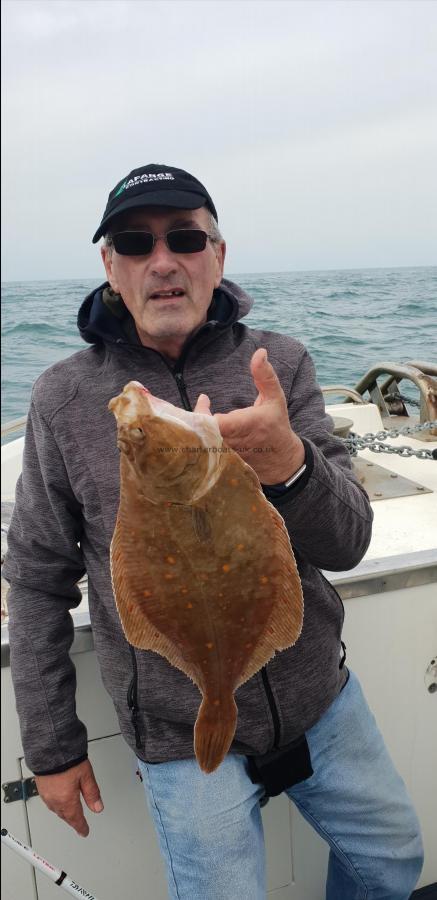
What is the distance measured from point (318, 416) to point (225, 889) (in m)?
1.38

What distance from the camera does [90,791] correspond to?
2.12m

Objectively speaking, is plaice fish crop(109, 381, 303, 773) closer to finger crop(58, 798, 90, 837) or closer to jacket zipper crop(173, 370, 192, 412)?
jacket zipper crop(173, 370, 192, 412)

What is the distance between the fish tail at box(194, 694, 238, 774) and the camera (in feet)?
4.81

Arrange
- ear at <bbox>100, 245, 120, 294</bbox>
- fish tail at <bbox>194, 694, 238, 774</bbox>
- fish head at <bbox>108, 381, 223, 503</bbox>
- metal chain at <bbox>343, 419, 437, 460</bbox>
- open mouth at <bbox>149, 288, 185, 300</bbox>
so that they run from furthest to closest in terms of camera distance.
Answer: metal chain at <bbox>343, 419, 437, 460</bbox>
ear at <bbox>100, 245, 120, 294</bbox>
open mouth at <bbox>149, 288, 185, 300</bbox>
fish tail at <bbox>194, 694, 238, 774</bbox>
fish head at <bbox>108, 381, 223, 503</bbox>

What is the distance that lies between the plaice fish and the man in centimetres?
40

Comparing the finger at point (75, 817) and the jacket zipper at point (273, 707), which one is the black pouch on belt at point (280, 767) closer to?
the jacket zipper at point (273, 707)

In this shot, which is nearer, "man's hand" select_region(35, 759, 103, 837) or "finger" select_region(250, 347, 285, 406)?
"finger" select_region(250, 347, 285, 406)

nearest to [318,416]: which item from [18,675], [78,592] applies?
[78,592]

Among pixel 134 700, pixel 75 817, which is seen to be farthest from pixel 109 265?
pixel 75 817

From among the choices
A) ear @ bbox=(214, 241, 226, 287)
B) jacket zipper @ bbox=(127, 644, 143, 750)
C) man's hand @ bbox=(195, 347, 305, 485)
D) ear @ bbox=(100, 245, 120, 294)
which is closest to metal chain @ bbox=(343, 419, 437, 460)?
ear @ bbox=(214, 241, 226, 287)

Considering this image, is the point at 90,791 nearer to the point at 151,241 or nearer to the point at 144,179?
the point at 151,241

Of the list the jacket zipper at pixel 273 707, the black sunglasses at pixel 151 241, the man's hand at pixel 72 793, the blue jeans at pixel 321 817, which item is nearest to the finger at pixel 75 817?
the man's hand at pixel 72 793

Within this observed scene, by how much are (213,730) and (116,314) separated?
131cm

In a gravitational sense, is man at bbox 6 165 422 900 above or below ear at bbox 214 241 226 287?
below
